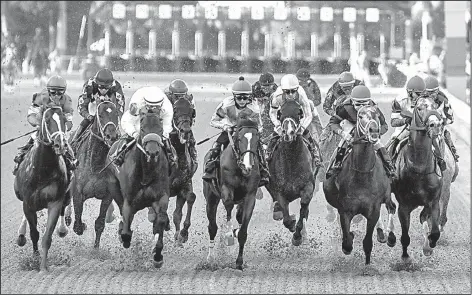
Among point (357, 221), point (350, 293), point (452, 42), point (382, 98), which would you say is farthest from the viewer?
point (382, 98)

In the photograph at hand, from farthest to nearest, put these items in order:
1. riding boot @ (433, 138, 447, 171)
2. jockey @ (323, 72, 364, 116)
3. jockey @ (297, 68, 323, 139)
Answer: jockey @ (297, 68, 323, 139)
jockey @ (323, 72, 364, 116)
riding boot @ (433, 138, 447, 171)

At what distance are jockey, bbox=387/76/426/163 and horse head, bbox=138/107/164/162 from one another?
296 centimetres

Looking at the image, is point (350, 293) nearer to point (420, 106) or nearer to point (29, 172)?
point (420, 106)

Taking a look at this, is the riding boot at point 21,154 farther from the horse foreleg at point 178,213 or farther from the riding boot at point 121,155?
the horse foreleg at point 178,213

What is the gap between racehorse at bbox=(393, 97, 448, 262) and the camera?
12.9 metres

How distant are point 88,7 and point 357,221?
4682cm

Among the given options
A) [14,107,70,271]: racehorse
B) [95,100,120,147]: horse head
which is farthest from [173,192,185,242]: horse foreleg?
[14,107,70,271]: racehorse

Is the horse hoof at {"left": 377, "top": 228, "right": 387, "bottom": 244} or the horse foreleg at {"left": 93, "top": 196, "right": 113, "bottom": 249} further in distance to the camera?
the horse hoof at {"left": 377, "top": 228, "right": 387, "bottom": 244}

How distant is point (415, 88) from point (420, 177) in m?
1.19

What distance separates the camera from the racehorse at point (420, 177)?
508 inches

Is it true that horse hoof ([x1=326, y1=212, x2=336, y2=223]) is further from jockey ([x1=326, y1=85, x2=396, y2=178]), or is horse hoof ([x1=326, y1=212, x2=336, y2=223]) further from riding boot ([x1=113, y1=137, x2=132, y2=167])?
riding boot ([x1=113, y1=137, x2=132, y2=167])

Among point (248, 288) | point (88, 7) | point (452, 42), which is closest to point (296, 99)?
point (248, 288)

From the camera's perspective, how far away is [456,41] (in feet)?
101

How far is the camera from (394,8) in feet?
180
